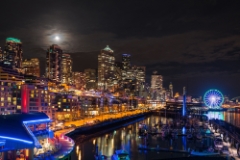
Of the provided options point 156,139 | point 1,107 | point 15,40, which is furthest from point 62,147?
point 15,40

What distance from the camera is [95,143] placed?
34.6m

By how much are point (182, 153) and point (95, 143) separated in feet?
37.6

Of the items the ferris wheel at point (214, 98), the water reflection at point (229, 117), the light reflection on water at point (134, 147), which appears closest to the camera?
the light reflection on water at point (134, 147)

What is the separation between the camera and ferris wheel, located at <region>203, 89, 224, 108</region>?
64.9 metres

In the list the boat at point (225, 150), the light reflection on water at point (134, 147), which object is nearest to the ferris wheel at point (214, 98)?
the light reflection on water at point (134, 147)

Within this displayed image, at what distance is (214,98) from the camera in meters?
Result: 65.4

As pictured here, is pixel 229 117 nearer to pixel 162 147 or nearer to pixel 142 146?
pixel 162 147

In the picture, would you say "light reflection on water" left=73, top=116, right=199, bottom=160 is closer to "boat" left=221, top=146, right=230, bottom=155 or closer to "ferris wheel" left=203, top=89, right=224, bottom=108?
"boat" left=221, top=146, right=230, bottom=155

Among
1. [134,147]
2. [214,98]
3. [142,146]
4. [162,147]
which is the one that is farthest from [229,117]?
[142,146]

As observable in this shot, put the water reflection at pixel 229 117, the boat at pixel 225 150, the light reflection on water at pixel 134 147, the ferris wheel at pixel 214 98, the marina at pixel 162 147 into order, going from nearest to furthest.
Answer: the light reflection on water at pixel 134 147, the marina at pixel 162 147, the boat at pixel 225 150, the ferris wheel at pixel 214 98, the water reflection at pixel 229 117

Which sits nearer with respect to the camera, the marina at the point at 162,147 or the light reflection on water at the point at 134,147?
the light reflection on water at the point at 134,147

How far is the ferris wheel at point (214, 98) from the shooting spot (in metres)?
64.9

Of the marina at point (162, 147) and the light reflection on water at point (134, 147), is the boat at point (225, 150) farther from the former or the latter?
the light reflection on water at point (134, 147)

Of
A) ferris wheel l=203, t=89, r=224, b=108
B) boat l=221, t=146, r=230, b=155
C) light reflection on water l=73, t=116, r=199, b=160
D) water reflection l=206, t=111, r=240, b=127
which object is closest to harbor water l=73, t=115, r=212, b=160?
light reflection on water l=73, t=116, r=199, b=160
